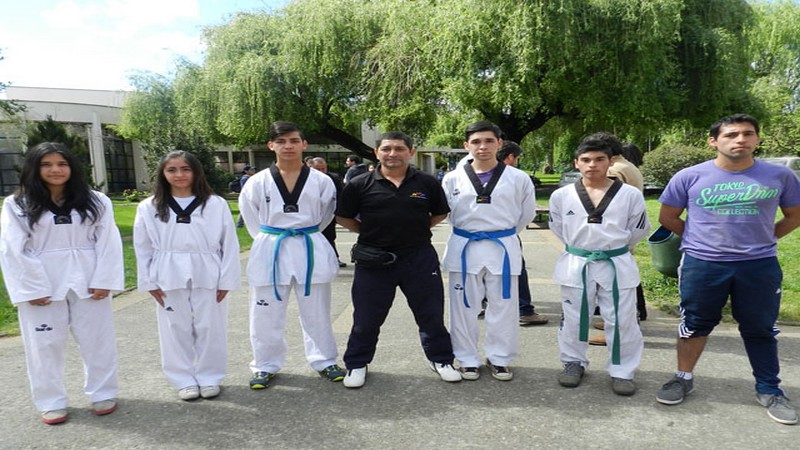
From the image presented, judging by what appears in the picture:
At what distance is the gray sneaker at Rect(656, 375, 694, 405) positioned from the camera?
346 centimetres

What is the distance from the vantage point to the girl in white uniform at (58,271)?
3291mm

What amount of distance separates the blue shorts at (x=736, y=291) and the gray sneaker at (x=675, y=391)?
36cm

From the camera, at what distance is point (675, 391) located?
→ 11.5 ft

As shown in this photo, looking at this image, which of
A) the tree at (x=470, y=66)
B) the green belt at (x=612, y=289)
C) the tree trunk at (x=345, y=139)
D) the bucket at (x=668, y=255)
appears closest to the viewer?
the green belt at (x=612, y=289)

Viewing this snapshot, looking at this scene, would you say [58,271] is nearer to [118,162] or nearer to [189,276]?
[189,276]

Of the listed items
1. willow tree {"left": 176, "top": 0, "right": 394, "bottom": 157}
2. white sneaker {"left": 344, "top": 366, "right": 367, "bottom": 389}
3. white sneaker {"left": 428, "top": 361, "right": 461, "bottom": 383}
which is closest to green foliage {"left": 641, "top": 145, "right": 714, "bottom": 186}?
willow tree {"left": 176, "top": 0, "right": 394, "bottom": 157}

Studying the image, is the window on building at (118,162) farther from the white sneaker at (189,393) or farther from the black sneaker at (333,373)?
the black sneaker at (333,373)

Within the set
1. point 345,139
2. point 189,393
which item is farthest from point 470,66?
point 189,393

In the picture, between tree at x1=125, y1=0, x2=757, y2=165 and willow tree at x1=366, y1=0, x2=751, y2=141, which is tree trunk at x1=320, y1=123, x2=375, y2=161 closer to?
tree at x1=125, y1=0, x2=757, y2=165

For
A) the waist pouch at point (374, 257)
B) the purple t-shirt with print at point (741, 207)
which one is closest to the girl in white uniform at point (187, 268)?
the waist pouch at point (374, 257)

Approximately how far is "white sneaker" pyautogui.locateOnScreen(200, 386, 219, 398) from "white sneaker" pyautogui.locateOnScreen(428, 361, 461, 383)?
1.57 metres

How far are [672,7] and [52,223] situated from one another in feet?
52.5

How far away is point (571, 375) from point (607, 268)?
32.0 inches

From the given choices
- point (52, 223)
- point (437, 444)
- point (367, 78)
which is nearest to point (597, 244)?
point (437, 444)
